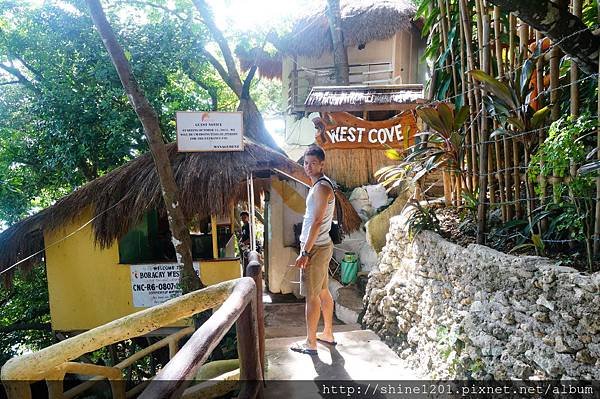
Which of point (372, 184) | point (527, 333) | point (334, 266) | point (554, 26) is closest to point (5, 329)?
point (334, 266)

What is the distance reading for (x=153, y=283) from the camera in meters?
6.02

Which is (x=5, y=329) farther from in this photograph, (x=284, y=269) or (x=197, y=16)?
(x=197, y=16)

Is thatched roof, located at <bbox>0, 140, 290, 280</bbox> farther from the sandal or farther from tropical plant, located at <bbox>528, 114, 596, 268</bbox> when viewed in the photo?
tropical plant, located at <bbox>528, 114, 596, 268</bbox>

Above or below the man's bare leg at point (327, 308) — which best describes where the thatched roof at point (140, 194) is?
above

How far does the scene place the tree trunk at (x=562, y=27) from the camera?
1766 mm

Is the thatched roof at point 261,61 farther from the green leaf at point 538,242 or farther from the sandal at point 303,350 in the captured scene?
the green leaf at point 538,242

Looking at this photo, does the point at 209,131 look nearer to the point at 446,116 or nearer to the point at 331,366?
the point at 446,116

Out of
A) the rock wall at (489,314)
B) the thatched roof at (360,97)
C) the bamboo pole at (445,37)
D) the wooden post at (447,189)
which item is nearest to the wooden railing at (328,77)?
the thatched roof at (360,97)

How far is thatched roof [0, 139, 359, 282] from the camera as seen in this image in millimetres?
5336

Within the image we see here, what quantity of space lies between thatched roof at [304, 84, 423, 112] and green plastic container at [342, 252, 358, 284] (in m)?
2.49

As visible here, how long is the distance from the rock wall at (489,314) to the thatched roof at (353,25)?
25.8 feet

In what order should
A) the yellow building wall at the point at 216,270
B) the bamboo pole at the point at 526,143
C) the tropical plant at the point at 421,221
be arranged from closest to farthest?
1. the bamboo pole at the point at 526,143
2. the tropical plant at the point at 421,221
3. the yellow building wall at the point at 216,270

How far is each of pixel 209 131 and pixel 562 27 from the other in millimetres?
4005

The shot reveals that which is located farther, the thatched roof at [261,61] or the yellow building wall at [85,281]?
the thatched roof at [261,61]
